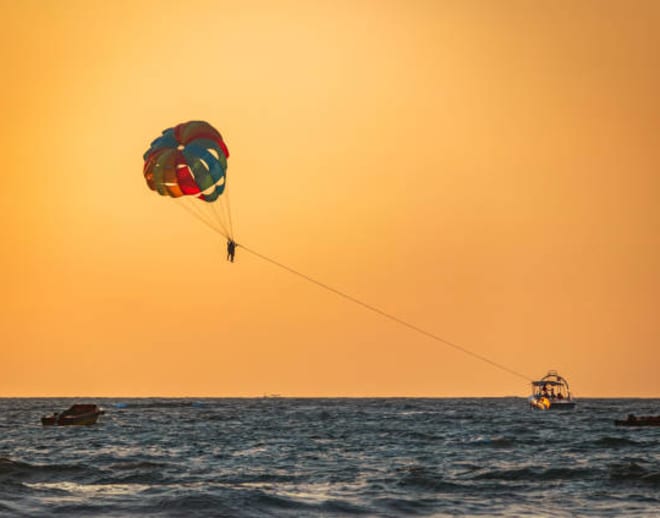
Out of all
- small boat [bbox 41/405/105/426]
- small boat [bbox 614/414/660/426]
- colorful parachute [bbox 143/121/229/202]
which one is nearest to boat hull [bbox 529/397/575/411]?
small boat [bbox 614/414/660/426]

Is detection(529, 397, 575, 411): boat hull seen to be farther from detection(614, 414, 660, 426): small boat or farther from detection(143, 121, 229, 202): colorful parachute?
detection(143, 121, 229, 202): colorful parachute

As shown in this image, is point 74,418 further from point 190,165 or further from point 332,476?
point 332,476

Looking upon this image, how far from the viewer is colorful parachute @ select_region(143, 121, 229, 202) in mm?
57250

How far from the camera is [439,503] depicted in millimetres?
37281

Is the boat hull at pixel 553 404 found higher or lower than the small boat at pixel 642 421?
higher

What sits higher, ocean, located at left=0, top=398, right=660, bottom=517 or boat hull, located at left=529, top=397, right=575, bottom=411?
boat hull, located at left=529, top=397, right=575, bottom=411

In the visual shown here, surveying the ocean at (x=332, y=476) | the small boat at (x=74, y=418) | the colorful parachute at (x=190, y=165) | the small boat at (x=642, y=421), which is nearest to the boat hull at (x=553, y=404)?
the small boat at (x=642, y=421)

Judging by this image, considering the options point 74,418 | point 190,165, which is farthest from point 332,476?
point 74,418

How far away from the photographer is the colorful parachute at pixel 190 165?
5725cm

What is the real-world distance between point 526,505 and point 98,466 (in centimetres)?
2083

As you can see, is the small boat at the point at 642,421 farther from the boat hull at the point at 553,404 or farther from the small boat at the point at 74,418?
the boat hull at the point at 553,404

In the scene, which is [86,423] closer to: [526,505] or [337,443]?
[337,443]

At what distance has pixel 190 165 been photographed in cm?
5725

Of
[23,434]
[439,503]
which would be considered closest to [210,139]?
[439,503]
